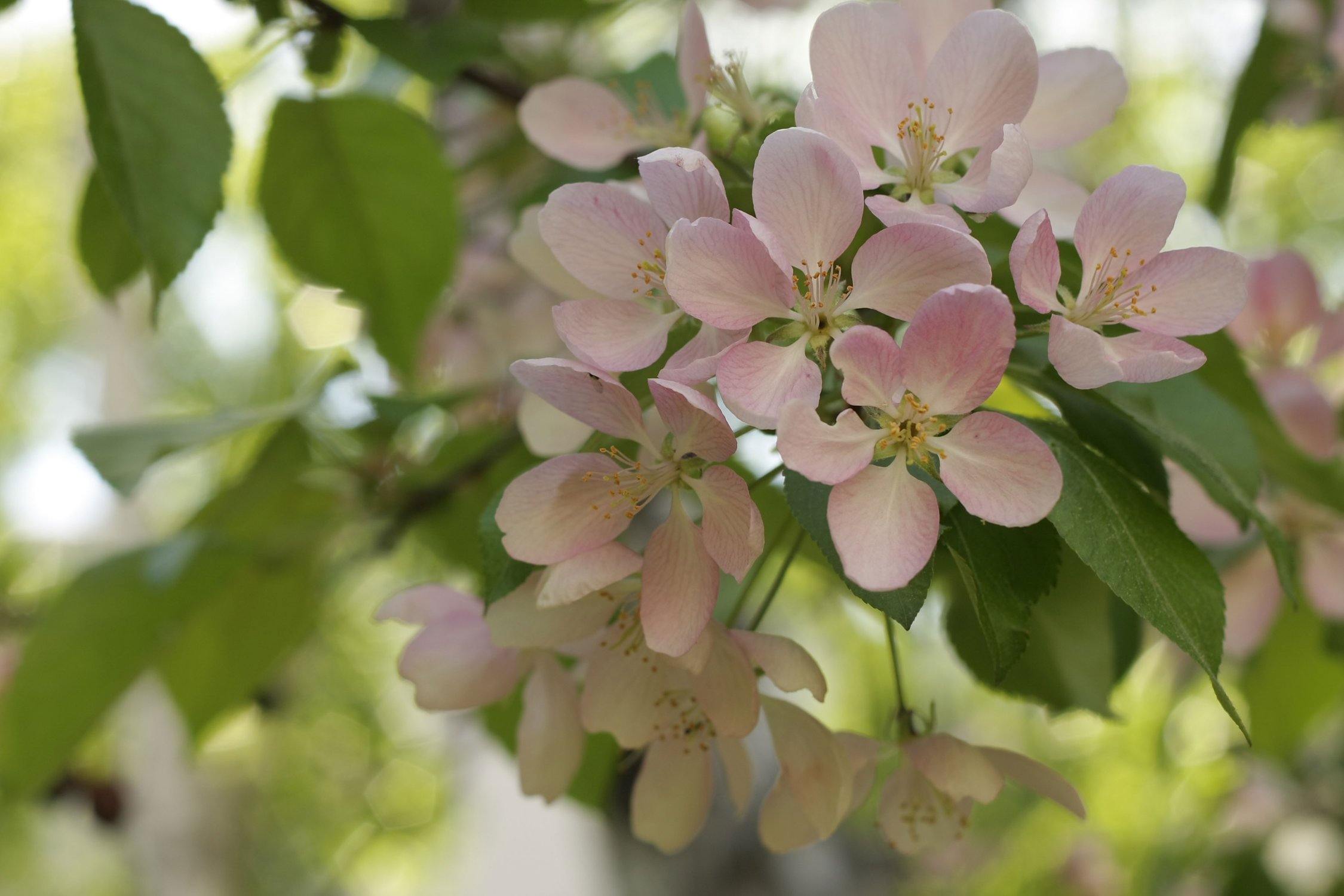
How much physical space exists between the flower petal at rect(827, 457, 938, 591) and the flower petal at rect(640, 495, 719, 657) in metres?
0.06

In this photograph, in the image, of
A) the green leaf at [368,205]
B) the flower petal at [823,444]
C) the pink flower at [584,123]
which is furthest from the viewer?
the green leaf at [368,205]

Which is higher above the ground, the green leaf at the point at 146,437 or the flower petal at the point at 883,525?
the flower petal at the point at 883,525

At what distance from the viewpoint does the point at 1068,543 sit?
0.34 m

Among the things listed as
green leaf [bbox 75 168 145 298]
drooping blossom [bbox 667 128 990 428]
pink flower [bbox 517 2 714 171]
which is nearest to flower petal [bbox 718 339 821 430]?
drooping blossom [bbox 667 128 990 428]

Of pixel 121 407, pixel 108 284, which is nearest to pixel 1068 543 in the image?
pixel 108 284

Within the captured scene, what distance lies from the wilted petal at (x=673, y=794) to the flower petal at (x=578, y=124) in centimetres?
32

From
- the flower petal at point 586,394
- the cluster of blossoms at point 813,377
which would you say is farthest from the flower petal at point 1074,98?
the flower petal at point 586,394

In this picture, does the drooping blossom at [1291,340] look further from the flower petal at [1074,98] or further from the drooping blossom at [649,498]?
the drooping blossom at [649,498]

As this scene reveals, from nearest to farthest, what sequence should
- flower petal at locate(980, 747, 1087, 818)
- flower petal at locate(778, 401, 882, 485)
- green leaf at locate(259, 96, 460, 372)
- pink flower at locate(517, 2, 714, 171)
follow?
1. flower petal at locate(778, 401, 882, 485)
2. flower petal at locate(980, 747, 1087, 818)
3. pink flower at locate(517, 2, 714, 171)
4. green leaf at locate(259, 96, 460, 372)

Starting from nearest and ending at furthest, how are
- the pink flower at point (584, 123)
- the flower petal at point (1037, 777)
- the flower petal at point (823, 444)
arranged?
the flower petal at point (823, 444) < the flower petal at point (1037, 777) < the pink flower at point (584, 123)

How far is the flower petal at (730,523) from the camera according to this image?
34 cm

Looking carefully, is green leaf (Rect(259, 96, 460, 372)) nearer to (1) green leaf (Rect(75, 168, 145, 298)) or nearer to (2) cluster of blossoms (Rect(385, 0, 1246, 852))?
(1) green leaf (Rect(75, 168, 145, 298))

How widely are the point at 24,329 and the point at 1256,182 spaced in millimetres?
5182

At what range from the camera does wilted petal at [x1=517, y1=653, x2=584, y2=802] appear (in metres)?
0.46
